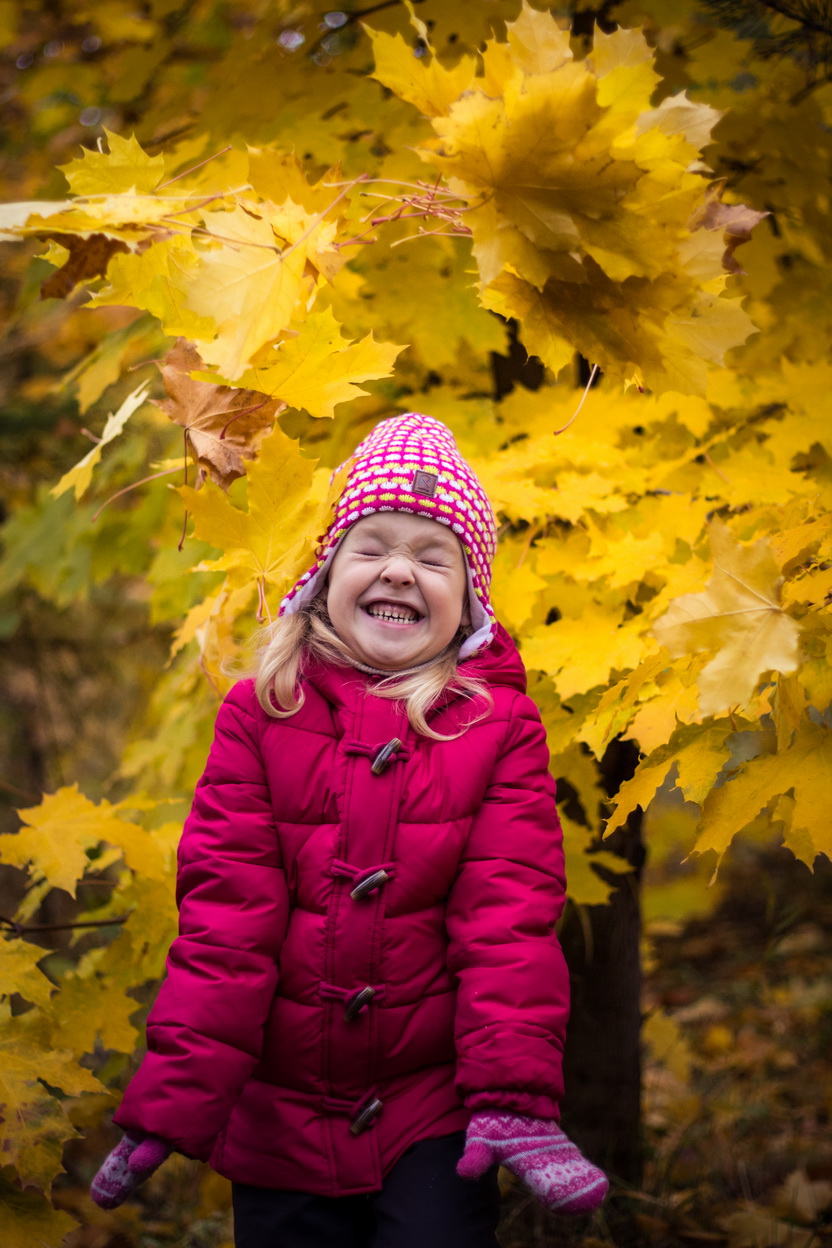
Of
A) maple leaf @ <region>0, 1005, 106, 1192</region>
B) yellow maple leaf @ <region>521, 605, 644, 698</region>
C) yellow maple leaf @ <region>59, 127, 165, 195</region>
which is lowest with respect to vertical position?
maple leaf @ <region>0, 1005, 106, 1192</region>

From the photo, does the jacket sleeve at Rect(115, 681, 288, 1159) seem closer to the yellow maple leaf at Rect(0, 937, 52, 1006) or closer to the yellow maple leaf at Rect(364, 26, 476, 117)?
the yellow maple leaf at Rect(0, 937, 52, 1006)

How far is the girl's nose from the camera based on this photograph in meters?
1.78

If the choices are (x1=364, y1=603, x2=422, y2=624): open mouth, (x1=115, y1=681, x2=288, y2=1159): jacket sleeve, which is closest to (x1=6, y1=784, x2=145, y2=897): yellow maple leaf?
(x1=115, y1=681, x2=288, y2=1159): jacket sleeve

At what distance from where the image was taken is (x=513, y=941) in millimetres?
1629

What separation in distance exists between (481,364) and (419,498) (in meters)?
1.55

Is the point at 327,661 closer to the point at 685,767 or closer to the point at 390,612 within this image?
the point at 390,612

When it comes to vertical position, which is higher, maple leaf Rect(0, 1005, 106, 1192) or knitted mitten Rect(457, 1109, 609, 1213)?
knitted mitten Rect(457, 1109, 609, 1213)

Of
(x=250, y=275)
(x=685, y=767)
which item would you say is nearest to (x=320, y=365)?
(x=250, y=275)

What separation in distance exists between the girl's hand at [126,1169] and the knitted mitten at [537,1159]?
0.50 metres

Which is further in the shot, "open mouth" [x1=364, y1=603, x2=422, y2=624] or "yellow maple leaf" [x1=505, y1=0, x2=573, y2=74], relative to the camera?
"open mouth" [x1=364, y1=603, x2=422, y2=624]

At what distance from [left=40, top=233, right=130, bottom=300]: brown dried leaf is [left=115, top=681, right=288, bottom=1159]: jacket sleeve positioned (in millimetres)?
851

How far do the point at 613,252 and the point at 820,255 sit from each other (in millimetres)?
1544

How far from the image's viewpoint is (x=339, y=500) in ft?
6.29

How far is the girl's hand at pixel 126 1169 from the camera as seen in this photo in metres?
1.52
